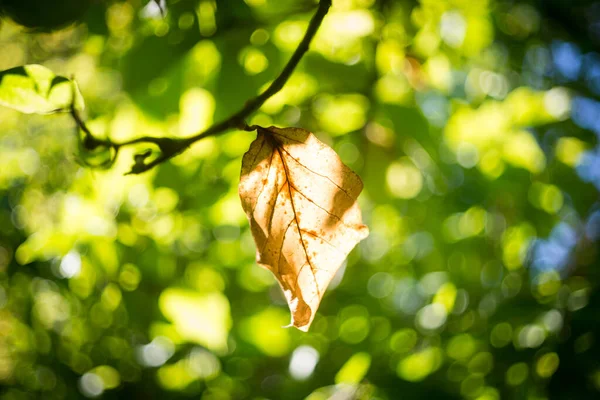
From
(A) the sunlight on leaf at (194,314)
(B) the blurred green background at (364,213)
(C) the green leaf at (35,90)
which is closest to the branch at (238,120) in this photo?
(C) the green leaf at (35,90)

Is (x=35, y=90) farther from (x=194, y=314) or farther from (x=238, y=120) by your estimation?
(x=194, y=314)

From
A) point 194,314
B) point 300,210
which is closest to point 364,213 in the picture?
point 194,314

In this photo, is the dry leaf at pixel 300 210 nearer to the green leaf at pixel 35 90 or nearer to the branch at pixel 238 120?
the branch at pixel 238 120

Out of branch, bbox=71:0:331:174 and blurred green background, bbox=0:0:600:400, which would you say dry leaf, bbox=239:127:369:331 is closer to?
branch, bbox=71:0:331:174

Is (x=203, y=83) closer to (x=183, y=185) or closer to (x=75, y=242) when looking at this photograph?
(x=183, y=185)

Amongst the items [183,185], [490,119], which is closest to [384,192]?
[490,119]

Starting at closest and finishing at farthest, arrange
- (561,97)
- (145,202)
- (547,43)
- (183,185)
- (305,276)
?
(305,276), (183,185), (145,202), (561,97), (547,43)
